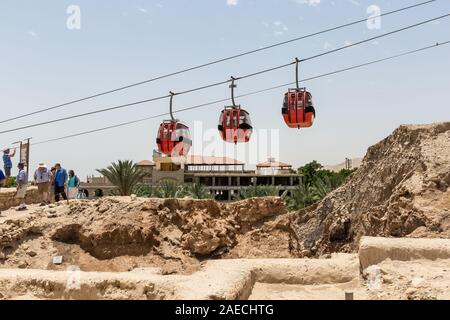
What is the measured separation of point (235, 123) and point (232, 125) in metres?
0.09

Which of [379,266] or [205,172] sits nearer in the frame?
[379,266]

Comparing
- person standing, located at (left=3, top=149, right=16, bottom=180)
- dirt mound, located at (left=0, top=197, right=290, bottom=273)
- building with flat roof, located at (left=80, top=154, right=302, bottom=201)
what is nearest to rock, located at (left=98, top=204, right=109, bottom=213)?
dirt mound, located at (left=0, top=197, right=290, bottom=273)

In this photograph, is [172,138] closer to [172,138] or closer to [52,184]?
[172,138]

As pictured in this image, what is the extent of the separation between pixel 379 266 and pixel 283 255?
3.80m

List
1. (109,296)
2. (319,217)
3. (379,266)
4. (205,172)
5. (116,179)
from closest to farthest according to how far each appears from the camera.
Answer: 1. (109,296)
2. (379,266)
3. (319,217)
4. (116,179)
5. (205,172)

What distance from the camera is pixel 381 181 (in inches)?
683

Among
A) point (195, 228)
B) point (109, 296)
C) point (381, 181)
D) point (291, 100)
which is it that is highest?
point (291, 100)

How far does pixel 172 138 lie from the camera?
11875 millimetres

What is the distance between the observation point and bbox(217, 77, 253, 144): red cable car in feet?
38.9

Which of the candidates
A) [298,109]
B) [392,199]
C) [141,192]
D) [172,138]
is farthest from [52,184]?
[141,192]

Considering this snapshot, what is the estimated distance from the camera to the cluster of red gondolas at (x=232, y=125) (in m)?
11.5
